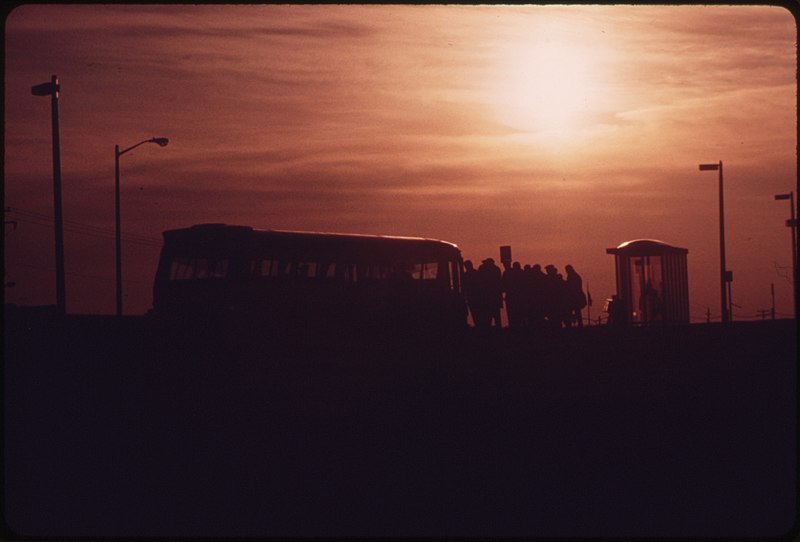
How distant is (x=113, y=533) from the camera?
8383 millimetres

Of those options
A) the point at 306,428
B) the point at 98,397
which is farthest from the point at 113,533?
the point at 98,397

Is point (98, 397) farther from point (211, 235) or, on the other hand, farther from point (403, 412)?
point (211, 235)

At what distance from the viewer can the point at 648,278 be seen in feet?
116

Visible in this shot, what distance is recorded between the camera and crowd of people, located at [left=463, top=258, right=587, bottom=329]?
28016mm

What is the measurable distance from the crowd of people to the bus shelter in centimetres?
541

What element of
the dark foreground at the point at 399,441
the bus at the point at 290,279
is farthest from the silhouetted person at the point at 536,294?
the bus at the point at 290,279

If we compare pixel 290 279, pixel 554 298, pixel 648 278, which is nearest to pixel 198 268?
pixel 290 279

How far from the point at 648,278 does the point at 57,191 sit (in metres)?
16.9

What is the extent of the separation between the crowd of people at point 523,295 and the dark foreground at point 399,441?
12.6ft

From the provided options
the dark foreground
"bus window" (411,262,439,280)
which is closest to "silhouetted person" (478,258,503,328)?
the dark foreground

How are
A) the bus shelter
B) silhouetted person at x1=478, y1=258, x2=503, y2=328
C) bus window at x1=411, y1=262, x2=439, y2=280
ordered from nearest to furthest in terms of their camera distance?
silhouetted person at x1=478, y1=258, x2=503, y2=328, bus window at x1=411, y1=262, x2=439, y2=280, the bus shelter

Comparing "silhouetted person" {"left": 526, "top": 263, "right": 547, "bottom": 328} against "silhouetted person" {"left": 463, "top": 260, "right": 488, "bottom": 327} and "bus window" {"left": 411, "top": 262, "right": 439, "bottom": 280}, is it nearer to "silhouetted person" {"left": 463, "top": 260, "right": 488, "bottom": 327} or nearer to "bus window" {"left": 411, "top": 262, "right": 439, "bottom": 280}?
"silhouetted person" {"left": 463, "top": 260, "right": 488, "bottom": 327}

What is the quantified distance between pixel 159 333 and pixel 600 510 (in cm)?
1765

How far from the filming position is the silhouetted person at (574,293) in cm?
2922
